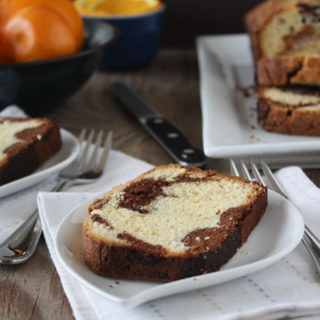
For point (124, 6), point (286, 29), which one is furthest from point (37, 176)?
point (124, 6)

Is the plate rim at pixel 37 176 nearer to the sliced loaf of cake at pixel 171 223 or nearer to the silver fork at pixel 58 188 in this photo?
the silver fork at pixel 58 188

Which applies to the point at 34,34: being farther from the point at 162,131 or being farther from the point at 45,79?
the point at 162,131

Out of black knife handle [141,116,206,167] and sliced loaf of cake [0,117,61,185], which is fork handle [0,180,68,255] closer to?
sliced loaf of cake [0,117,61,185]

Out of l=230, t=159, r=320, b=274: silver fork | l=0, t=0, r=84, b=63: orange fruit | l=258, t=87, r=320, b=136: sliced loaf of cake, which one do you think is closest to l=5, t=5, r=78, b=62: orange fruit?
l=0, t=0, r=84, b=63: orange fruit

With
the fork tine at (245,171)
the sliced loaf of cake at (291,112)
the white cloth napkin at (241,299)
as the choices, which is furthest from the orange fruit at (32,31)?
the white cloth napkin at (241,299)

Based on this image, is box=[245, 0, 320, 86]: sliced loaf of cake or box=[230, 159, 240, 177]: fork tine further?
box=[245, 0, 320, 86]: sliced loaf of cake

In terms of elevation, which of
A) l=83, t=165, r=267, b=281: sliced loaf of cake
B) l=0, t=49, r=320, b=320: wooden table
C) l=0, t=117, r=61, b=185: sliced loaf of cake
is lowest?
l=0, t=49, r=320, b=320: wooden table
